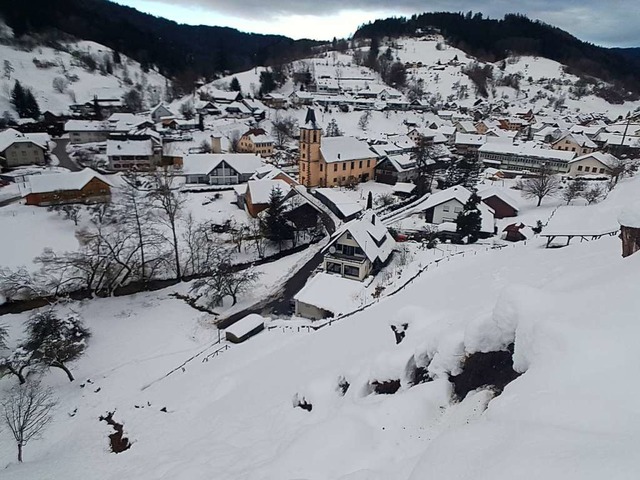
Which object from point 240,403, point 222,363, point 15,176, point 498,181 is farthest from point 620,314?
point 15,176

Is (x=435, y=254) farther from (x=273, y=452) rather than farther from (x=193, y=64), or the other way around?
(x=193, y=64)

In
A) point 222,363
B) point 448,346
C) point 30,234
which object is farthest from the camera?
point 30,234

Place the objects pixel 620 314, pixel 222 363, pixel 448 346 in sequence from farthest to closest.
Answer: pixel 222 363
pixel 448 346
pixel 620 314

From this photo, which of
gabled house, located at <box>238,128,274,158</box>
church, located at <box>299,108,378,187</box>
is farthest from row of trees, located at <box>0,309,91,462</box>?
gabled house, located at <box>238,128,274,158</box>

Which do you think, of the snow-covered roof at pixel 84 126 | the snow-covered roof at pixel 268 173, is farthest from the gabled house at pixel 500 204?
the snow-covered roof at pixel 84 126

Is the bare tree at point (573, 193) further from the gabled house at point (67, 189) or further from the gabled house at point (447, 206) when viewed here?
the gabled house at point (67, 189)

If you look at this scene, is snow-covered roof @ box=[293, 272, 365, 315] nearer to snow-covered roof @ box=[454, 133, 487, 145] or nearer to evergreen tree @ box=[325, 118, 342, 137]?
snow-covered roof @ box=[454, 133, 487, 145]
